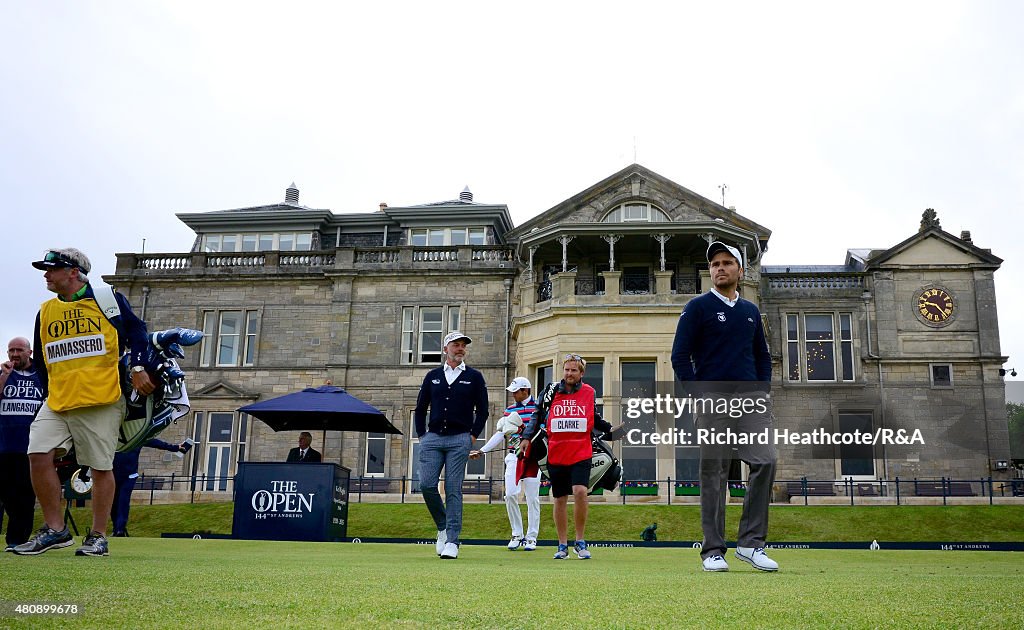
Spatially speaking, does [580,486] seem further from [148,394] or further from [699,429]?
[148,394]

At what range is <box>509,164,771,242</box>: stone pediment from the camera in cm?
3144

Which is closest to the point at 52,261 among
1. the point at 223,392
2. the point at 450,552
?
the point at 450,552

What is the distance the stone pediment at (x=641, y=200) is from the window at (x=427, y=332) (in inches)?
166

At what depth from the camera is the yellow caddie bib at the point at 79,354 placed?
6.47 meters

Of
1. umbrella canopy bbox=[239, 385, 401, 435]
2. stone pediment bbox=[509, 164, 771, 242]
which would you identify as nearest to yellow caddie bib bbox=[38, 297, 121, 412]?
umbrella canopy bbox=[239, 385, 401, 435]

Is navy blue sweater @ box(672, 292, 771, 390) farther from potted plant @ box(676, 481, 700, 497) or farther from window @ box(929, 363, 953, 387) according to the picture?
window @ box(929, 363, 953, 387)

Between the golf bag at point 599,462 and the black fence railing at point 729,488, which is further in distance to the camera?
the black fence railing at point 729,488

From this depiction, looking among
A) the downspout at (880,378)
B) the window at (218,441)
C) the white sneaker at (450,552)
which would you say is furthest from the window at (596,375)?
the white sneaker at (450,552)

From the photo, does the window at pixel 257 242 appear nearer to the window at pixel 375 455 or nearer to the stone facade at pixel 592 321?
the stone facade at pixel 592 321

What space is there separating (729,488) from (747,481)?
848 inches

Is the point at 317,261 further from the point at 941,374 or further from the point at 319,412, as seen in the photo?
the point at 941,374

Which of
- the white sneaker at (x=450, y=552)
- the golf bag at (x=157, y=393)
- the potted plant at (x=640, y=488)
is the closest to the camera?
the golf bag at (x=157, y=393)

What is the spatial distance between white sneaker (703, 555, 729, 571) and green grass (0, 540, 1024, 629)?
1.14ft

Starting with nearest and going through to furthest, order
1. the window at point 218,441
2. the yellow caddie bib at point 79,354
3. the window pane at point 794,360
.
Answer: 1. the yellow caddie bib at point 79,354
2. the window pane at point 794,360
3. the window at point 218,441
